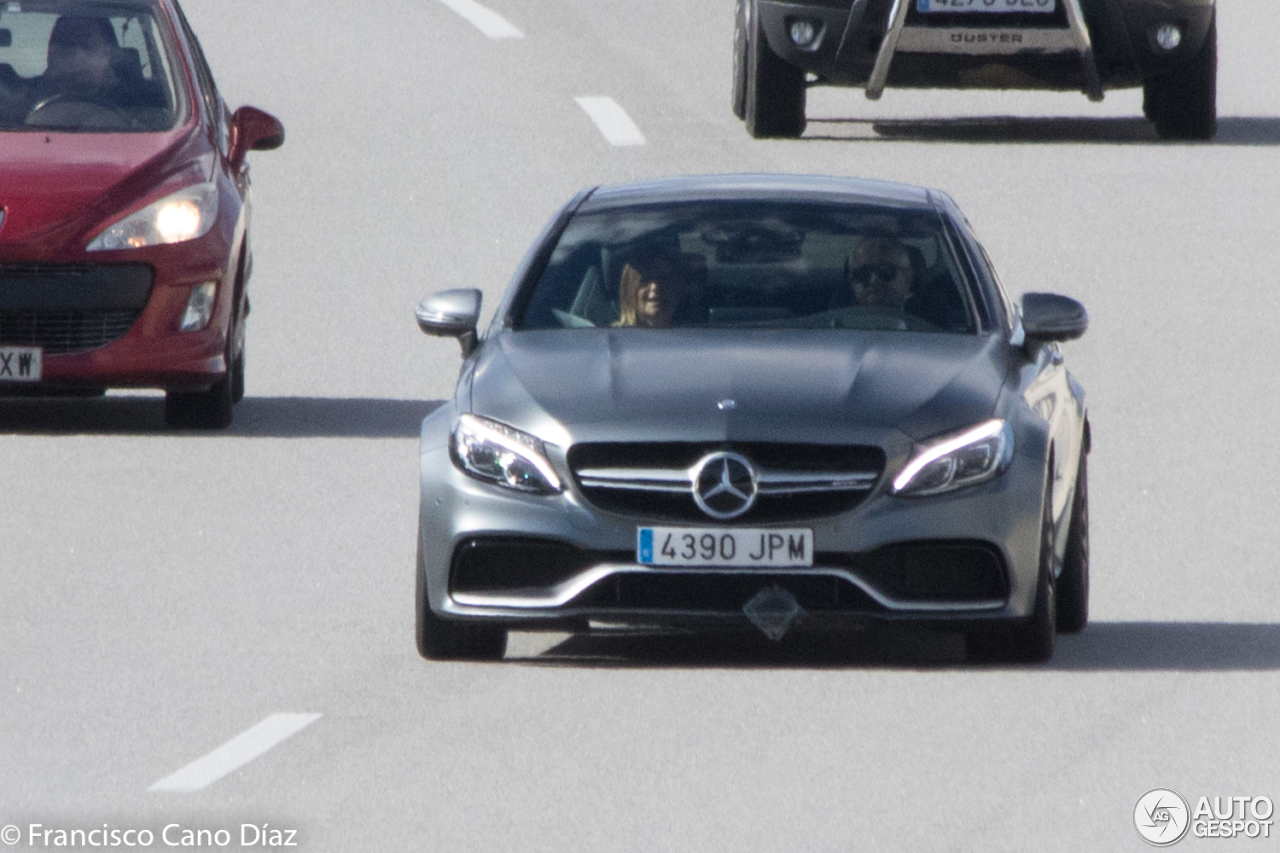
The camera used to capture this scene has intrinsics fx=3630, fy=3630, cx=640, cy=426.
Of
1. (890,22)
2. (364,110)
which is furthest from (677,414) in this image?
(364,110)

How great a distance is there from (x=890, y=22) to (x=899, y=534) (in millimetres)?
11575

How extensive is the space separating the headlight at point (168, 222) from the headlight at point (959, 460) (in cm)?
592

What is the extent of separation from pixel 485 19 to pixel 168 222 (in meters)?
15.2

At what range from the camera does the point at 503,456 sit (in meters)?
9.38

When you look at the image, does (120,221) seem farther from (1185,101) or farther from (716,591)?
(1185,101)

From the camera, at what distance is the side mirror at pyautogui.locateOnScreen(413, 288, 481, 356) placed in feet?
33.8

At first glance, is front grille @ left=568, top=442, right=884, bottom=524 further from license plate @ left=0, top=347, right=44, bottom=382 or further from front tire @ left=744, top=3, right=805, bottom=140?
front tire @ left=744, top=3, right=805, bottom=140

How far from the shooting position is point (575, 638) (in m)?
10.3

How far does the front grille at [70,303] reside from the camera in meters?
14.4

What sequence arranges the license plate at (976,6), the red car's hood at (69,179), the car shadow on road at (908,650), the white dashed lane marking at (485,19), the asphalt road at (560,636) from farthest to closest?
1. the white dashed lane marking at (485,19)
2. the license plate at (976,6)
3. the red car's hood at (69,179)
4. the car shadow on road at (908,650)
5. the asphalt road at (560,636)

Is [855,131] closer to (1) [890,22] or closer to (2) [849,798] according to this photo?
(1) [890,22]

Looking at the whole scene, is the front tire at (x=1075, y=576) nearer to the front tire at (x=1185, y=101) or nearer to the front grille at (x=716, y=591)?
the front grille at (x=716, y=591)

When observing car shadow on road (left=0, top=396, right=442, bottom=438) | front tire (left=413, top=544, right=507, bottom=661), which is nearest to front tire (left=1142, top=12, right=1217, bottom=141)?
car shadow on road (left=0, top=396, right=442, bottom=438)

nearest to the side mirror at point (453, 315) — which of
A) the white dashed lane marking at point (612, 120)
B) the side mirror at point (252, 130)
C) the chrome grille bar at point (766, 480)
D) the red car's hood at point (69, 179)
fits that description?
the chrome grille bar at point (766, 480)
